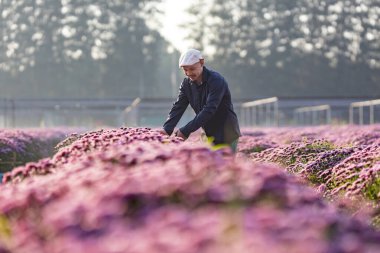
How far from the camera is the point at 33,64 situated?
84.1 meters

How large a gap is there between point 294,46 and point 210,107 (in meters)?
73.5

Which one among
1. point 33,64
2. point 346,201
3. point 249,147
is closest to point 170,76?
point 33,64

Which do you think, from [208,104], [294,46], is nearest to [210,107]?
[208,104]

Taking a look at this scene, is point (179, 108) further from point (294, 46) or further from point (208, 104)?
point (294, 46)

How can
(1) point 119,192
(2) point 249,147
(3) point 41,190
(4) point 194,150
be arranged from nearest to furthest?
1. (1) point 119,192
2. (3) point 41,190
3. (4) point 194,150
4. (2) point 249,147

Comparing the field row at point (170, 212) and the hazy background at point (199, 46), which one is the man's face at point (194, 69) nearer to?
the field row at point (170, 212)

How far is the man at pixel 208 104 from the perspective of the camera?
9.20m

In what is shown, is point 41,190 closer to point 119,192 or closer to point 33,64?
point 119,192

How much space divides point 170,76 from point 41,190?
102110 millimetres

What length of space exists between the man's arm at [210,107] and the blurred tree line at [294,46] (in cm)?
7132

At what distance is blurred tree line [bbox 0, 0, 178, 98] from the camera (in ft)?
273

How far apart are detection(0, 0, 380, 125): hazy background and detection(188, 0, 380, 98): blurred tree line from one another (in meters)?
0.10

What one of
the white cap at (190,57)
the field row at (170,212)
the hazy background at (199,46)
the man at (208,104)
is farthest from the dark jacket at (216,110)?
the hazy background at (199,46)

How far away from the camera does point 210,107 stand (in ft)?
30.2
